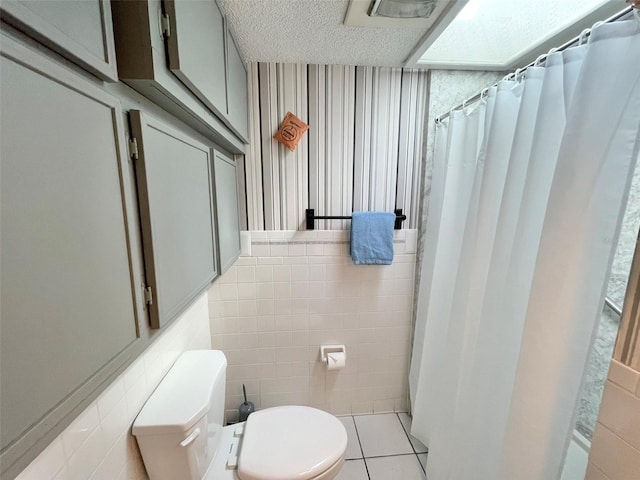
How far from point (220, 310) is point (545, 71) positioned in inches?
72.6

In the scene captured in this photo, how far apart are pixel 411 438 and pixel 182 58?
7.22 feet

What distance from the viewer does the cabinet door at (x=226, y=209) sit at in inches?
45.2

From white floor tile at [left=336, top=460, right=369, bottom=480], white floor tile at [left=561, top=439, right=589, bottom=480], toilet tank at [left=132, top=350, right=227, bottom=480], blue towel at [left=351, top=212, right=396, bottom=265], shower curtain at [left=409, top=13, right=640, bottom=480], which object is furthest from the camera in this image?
blue towel at [left=351, top=212, right=396, bottom=265]

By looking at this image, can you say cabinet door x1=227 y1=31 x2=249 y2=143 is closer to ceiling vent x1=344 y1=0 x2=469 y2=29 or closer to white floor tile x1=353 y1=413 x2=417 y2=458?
ceiling vent x1=344 y1=0 x2=469 y2=29

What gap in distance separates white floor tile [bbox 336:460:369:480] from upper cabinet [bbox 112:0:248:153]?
1861 millimetres

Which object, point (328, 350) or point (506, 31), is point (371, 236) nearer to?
point (328, 350)

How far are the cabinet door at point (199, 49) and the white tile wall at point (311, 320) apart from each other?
0.83 m

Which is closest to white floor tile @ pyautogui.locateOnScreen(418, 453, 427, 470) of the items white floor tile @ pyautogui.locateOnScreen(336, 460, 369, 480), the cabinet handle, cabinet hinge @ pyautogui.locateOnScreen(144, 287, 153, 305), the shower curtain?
the shower curtain

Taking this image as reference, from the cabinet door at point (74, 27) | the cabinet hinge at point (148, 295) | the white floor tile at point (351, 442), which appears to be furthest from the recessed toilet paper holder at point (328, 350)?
the cabinet door at point (74, 27)

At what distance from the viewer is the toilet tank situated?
33.0 inches

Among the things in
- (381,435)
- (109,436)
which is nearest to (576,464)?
(381,435)

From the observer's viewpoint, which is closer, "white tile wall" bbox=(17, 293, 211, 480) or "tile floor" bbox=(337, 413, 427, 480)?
"white tile wall" bbox=(17, 293, 211, 480)

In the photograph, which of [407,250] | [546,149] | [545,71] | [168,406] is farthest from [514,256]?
[168,406]

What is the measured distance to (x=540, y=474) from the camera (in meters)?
0.83
